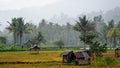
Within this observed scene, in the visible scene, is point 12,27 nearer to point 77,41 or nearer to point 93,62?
point 93,62

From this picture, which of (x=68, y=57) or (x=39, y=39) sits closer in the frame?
(x=68, y=57)

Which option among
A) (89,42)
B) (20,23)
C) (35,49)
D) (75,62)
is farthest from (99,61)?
(20,23)

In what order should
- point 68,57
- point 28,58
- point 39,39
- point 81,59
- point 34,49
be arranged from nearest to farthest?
point 81,59, point 68,57, point 28,58, point 34,49, point 39,39

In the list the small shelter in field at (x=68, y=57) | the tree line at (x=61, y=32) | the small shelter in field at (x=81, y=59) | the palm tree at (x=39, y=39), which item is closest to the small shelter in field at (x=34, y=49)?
the tree line at (x=61, y=32)

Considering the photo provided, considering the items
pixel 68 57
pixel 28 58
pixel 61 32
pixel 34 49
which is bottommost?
pixel 28 58

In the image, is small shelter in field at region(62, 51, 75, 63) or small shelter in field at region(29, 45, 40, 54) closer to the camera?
small shelter in field at region(62, 51, 75, 63)

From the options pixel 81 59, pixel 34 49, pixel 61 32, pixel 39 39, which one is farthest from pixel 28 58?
pixel 61 32

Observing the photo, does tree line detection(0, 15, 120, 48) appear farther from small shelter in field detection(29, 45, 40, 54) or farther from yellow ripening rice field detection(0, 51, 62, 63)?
yellow ripening rice field detection(0, 51, 62, 63)

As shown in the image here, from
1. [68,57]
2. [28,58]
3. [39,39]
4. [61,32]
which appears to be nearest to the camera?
[68,57]

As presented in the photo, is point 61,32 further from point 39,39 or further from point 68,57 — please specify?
point 68,57

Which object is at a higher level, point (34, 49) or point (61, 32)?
point (61, 32)

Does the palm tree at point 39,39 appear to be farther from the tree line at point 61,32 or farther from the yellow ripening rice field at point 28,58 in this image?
the yellow ripening rice field at point 28,58

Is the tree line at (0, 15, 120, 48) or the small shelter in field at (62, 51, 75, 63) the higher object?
the tree line at (0, 15, 120, 48)

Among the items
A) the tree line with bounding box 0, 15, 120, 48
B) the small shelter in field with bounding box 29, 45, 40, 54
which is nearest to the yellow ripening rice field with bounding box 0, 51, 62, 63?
the small shelter in field with bounding box 29, 45, 40, 54
